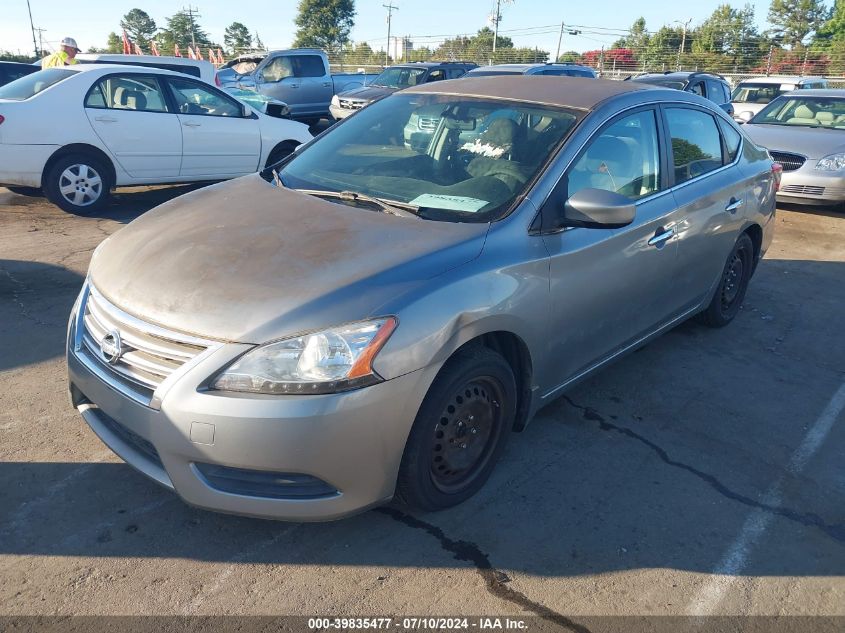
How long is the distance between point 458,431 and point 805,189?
8213 mm

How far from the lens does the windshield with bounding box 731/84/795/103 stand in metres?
17.0

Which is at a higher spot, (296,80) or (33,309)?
(296,80)

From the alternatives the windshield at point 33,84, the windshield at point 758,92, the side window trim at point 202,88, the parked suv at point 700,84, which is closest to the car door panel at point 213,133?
the side window trim at point 202,88

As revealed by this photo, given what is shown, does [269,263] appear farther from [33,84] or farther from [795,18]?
[795,18]

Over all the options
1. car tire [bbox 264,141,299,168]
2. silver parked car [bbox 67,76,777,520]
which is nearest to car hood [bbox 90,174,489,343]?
silver parked car [bbox 67,76,777,520]

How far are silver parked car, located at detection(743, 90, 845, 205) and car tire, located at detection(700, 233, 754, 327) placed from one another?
15.1 ft

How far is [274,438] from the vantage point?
2350 millimetres

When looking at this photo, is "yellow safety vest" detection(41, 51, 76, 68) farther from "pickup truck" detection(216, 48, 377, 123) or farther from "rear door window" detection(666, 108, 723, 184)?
"rear door window" detection(666, 108, 723, 184)

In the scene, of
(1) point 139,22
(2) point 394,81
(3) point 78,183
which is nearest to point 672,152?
(3) point 78,183

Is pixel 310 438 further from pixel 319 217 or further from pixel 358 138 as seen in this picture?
pixel 358 138

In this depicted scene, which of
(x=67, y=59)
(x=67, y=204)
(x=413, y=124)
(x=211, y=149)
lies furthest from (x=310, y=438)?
(x=67, y=59)

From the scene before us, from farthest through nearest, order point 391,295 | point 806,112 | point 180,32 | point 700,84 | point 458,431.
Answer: point 180,32 → point 700,84 → point 806,112 → point 458,431 → point 391,295

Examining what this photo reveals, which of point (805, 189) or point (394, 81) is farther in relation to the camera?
point (394, 81)

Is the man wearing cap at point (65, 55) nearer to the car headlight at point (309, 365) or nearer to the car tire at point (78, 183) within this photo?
the car tire at point (78, 183)
